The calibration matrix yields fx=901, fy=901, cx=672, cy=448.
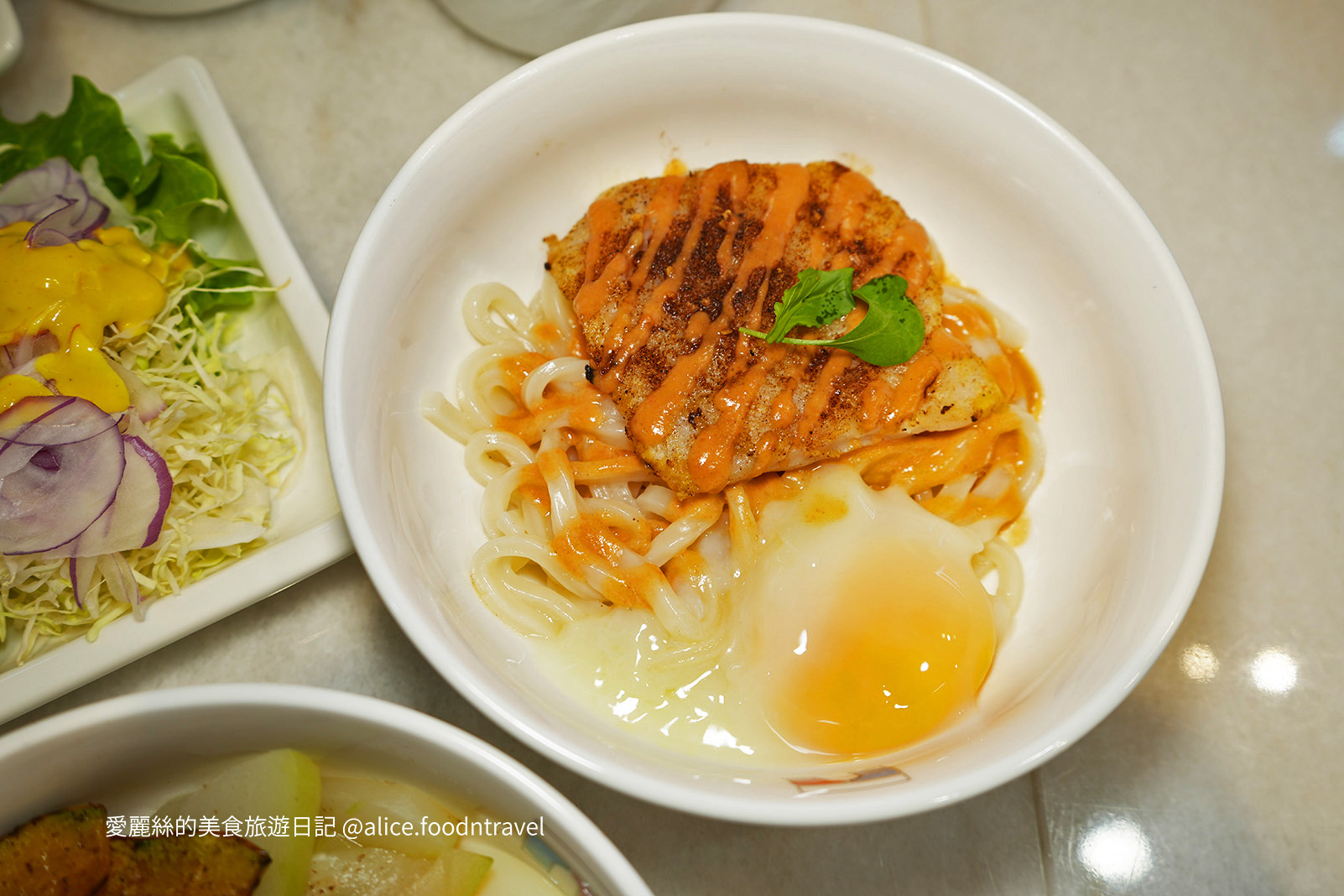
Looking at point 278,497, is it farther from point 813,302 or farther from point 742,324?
point 813,302

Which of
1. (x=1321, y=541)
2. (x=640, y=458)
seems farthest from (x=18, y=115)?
(x=1321, y=541)

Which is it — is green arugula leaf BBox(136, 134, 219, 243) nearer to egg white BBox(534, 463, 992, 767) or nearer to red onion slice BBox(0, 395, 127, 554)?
red onion slice BBox(0, 395, 127, 554)

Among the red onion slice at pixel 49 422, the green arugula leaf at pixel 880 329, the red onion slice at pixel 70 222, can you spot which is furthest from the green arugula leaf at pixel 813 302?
the red onion slice at pixel 70 222

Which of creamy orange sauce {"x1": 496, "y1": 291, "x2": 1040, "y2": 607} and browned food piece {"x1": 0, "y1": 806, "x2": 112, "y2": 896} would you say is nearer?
browned food piece {"x1": 0, "y1": 806, "x2": 112, "y2": 896}

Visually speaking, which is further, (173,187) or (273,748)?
(173,187)

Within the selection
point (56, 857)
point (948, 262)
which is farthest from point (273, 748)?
point (948, 262)

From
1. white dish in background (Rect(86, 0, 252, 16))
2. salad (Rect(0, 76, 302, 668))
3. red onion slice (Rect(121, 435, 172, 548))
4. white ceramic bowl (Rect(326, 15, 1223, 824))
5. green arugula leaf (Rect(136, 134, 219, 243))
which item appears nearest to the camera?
white ceramic bowl (Rect(326, 15, 1223, 824))

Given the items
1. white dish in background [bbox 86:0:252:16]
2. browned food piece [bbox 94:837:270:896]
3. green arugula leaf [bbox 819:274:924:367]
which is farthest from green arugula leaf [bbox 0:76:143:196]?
green arugula leaf [bbox 819:274:924:367]
